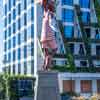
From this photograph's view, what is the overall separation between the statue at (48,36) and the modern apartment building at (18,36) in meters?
45.2

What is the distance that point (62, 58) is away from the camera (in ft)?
213

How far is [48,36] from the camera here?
22.1 m

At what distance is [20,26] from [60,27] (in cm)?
1183

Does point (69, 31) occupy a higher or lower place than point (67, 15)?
lower

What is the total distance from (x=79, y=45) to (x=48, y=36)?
45721 mm

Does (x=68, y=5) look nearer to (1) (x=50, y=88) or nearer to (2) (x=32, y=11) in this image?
(2) (x=32, y=11)

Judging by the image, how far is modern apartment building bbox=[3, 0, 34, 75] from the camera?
2709 inches

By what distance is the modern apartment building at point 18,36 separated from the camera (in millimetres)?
68812

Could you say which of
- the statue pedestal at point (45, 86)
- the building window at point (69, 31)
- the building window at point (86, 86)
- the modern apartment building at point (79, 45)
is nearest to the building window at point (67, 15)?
the modern apartment building at point (79, 45)

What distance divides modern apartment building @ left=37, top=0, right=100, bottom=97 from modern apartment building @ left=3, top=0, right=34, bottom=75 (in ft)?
14.9

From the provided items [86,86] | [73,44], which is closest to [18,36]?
[73,44]

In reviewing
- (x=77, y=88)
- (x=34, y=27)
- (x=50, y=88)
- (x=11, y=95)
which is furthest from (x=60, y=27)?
(x=50, y=88)

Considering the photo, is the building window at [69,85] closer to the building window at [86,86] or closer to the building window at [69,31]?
the building window at [86,86]

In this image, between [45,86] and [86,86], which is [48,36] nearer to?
[45,86]
